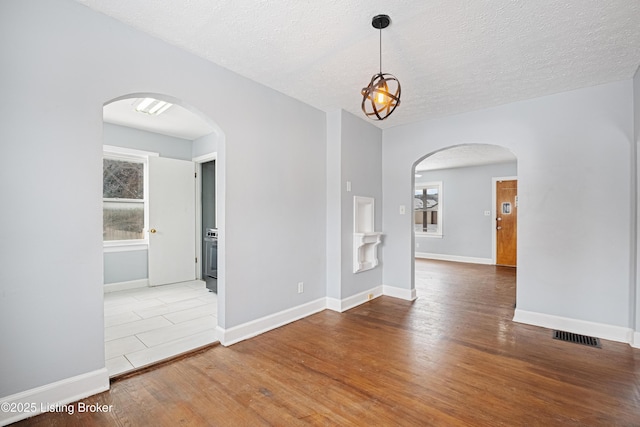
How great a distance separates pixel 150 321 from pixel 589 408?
12.7 ft

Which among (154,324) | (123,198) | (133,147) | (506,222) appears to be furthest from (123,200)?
(506,222)

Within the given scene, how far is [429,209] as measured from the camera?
341 inches

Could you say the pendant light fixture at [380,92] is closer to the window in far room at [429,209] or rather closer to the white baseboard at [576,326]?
the white baseboard at [576,326]

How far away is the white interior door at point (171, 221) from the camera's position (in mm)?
4930

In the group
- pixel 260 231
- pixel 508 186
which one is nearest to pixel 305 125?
pixel 260 231

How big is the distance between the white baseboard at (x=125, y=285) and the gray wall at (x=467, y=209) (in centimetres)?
712

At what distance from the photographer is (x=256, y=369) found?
233cm

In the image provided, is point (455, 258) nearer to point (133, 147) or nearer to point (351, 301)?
point (351, 301)

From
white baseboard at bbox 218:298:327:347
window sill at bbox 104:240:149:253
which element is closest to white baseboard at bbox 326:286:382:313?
white baseboard at bbox 218:298:327:347

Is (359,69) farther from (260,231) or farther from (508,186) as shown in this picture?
(508,186)

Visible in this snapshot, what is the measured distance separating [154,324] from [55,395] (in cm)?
138

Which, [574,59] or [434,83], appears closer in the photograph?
[574,59]

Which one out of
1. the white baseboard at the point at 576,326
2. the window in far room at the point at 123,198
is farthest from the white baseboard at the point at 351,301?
the window in far room at the point at 123,198

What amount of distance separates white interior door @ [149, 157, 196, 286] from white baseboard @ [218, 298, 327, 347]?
9.25ft
